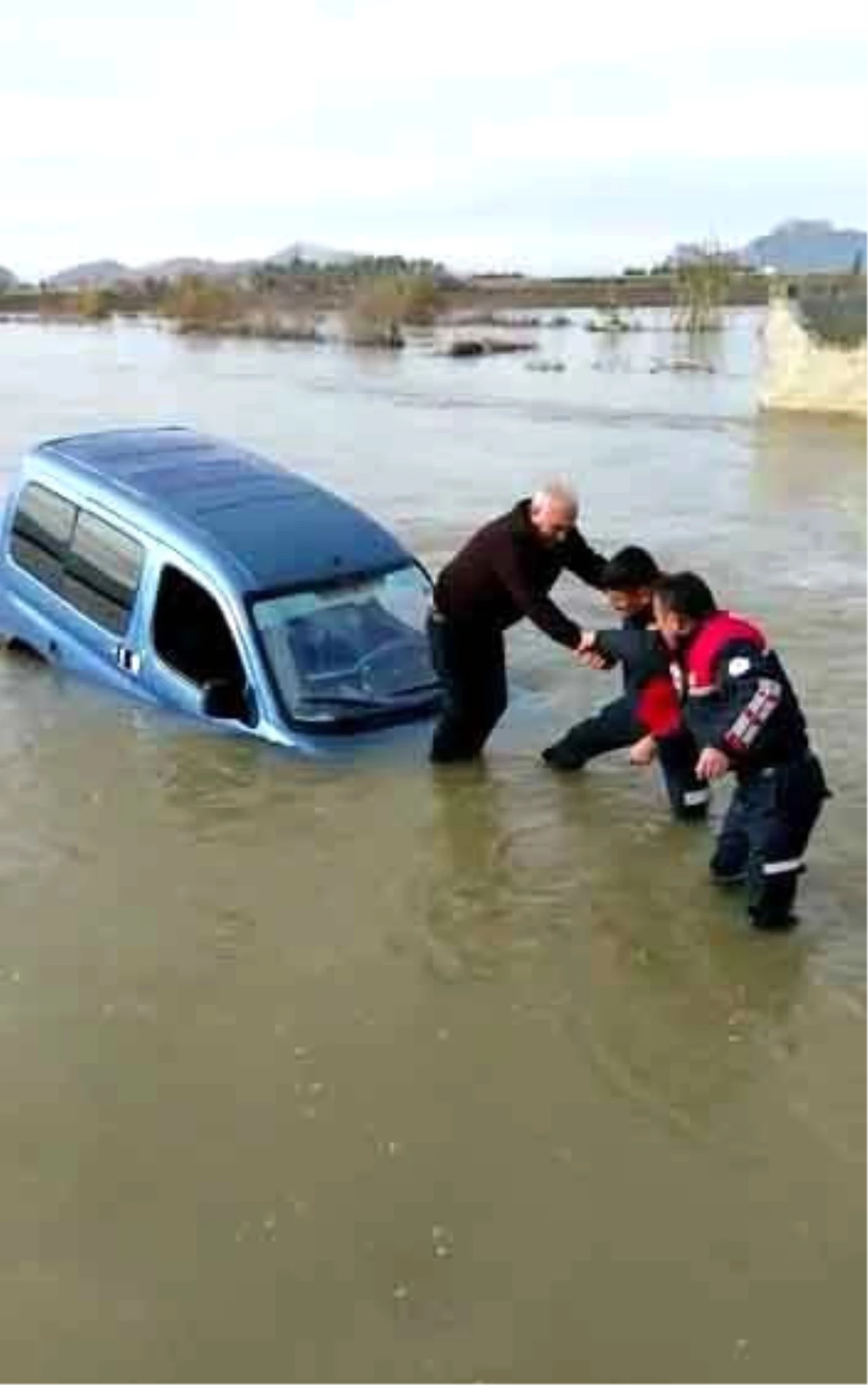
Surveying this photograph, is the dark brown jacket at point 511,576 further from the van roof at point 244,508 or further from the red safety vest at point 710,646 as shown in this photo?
the red safety vest at point 710,646

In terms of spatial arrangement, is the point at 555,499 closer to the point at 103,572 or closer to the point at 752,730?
the point at 752,730

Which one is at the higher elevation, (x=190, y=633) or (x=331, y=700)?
(x=190, y=633)

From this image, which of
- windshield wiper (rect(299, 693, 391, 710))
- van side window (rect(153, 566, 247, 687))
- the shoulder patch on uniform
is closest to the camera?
the shoulder patch on uniform

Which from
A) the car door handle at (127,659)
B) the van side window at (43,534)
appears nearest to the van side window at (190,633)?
the car door handle at (127,659)

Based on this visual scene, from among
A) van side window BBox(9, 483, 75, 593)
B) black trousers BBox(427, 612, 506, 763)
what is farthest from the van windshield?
van side window BBox(9, 483, 75, 593)

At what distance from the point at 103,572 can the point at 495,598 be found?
2.74 metres

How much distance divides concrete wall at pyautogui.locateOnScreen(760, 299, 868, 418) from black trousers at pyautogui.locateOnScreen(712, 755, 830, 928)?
1036 inches

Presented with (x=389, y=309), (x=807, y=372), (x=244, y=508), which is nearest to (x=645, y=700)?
(x=244, y=508)

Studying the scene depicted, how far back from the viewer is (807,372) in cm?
3169

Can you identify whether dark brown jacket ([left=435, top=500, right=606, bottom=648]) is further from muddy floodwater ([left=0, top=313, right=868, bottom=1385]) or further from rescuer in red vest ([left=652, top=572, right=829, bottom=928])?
rescuer in red vest ([left=652, top=572, right=829, bottom=928])

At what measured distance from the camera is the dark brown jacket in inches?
296

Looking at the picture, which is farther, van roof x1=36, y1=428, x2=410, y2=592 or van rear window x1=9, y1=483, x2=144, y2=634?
van rear window x1=9, y1=483, x2=144, y2=634

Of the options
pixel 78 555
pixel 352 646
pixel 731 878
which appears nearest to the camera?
pixel 731 878

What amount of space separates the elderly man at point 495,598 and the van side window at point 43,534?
2942 millimetres
